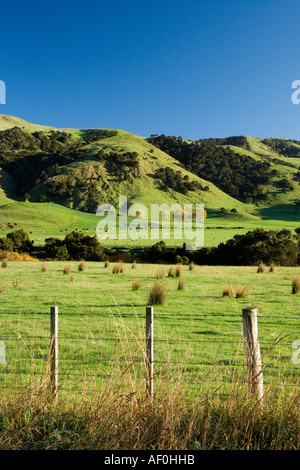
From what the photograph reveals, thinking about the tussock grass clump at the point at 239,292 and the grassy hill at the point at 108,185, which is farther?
the grassy hill at the point at 108,185

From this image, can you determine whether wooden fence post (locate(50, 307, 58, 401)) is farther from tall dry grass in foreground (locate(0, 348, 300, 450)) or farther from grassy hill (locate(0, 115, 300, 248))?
grassy hill (locate(0, 115, 300, 248))

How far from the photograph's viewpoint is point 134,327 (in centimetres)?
795

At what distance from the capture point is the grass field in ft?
15.0

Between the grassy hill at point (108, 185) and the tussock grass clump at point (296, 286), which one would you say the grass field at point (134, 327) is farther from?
the grassy hill at point (108, 185)

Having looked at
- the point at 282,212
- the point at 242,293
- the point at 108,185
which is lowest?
the point at 242,293

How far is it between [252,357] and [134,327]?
4721 millimetres

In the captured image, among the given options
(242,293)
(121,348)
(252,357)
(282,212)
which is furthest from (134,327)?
(282,212)

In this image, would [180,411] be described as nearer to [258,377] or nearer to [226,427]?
[226,427]

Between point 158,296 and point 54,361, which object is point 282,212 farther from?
point 54,361

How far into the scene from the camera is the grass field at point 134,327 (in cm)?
458

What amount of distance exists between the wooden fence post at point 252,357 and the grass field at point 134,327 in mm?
151

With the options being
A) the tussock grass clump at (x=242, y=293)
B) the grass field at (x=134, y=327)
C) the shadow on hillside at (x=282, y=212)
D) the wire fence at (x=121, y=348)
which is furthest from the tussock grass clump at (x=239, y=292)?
the shadow on hillside at (x=282, y=212)

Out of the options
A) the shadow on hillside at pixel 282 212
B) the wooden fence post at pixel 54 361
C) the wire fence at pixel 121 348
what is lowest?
the wire fence at pixel 121 348
